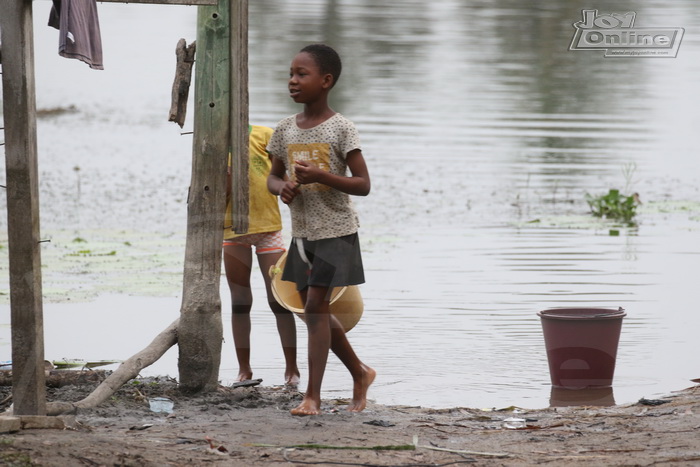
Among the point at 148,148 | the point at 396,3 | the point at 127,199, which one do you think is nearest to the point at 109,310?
the point at 127,199

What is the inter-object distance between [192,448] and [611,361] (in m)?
2.54

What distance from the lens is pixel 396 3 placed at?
101 ft

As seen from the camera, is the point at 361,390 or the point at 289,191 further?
the point at 361,390

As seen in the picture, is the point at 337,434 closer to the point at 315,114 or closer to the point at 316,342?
the point at 316,342

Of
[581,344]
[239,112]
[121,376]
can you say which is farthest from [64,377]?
[581,344]

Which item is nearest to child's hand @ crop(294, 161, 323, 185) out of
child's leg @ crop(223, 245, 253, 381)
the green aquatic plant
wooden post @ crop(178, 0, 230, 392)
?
wooden post @ crop(178, 0, 230, 392)

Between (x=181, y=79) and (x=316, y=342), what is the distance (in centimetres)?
149

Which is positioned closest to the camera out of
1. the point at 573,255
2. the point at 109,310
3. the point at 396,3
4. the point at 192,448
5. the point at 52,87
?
the point at 192,448

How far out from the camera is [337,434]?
16.6ft

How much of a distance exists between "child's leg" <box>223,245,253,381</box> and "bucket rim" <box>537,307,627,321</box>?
1613 mm

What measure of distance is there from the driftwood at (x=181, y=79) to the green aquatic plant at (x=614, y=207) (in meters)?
7.05

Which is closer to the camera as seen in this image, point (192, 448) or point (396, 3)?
point (192, 448)

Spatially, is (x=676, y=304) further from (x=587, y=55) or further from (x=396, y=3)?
(x=396, y=3)

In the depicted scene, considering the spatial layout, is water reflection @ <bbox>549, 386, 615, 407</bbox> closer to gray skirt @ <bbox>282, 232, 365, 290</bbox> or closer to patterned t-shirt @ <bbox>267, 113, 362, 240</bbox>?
gray skirt @ <bbox>282, 232, 365, 290</bbox>
